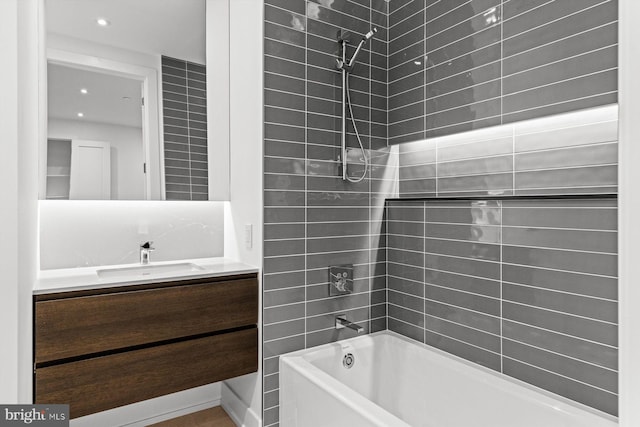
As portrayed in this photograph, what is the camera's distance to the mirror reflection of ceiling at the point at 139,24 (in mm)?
2119

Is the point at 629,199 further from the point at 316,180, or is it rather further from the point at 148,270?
the point at 148,270

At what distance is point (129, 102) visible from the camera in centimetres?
231

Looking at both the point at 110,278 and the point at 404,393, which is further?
the point at 404,393

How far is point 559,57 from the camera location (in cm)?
173

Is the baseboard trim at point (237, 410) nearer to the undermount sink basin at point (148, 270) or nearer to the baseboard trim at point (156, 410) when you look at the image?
the baseboard trim at point (156, 410)

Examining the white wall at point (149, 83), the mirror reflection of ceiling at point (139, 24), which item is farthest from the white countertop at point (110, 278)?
the mirror reflection of ceiling at point (139, 24)

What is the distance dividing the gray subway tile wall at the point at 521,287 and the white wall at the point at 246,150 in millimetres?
888

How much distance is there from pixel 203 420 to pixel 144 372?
0.74 metres

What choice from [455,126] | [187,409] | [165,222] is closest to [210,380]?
[187,409]

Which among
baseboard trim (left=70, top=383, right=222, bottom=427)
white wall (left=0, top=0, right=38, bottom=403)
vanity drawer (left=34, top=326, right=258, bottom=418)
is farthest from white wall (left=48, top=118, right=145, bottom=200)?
baseboard trim (left=70, top=383, right=222, bottom=427)

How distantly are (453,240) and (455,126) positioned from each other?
59cm

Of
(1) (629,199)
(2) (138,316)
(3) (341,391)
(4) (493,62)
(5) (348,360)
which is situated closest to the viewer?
(1) (629,199)

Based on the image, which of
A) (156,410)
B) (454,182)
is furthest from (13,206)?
(454,182)

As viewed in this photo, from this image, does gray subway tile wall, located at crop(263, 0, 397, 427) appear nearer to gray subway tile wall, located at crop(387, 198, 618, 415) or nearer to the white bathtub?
the white bathtub
